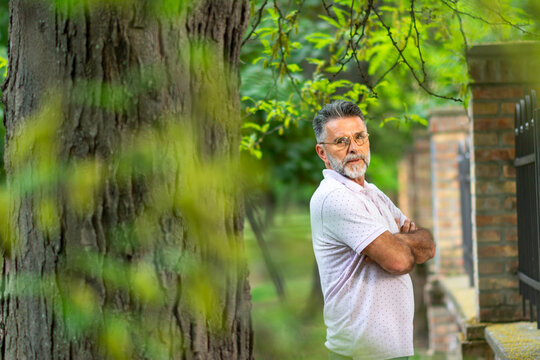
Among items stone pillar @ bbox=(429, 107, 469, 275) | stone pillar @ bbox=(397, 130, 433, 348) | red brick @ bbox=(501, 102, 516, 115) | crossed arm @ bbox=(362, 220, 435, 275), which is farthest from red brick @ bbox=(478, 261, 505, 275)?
stone pillar @ bbox=(397, 130, 433, 348)

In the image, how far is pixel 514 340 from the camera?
374cm

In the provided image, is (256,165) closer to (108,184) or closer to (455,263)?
(108,184)

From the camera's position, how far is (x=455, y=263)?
8383 mm

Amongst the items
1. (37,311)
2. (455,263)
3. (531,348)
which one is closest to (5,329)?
(37,311)

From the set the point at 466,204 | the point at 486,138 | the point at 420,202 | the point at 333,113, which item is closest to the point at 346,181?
the point at 333,113

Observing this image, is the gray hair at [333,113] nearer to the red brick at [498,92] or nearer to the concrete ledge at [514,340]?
the concrete ledge at [514,340]

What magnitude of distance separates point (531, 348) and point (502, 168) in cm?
135

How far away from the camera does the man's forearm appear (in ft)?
8.78

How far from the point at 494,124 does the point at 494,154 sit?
198mm

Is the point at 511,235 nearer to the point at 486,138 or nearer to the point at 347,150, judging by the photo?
the point at 486,138

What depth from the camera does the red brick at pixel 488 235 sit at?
4422 mm

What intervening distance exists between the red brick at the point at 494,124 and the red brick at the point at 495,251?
77 cm

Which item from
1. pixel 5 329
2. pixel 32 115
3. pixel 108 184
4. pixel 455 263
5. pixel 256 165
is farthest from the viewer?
pixel 455 263

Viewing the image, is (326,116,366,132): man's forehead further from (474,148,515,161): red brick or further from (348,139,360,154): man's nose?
(474,148,515,161): red brick
